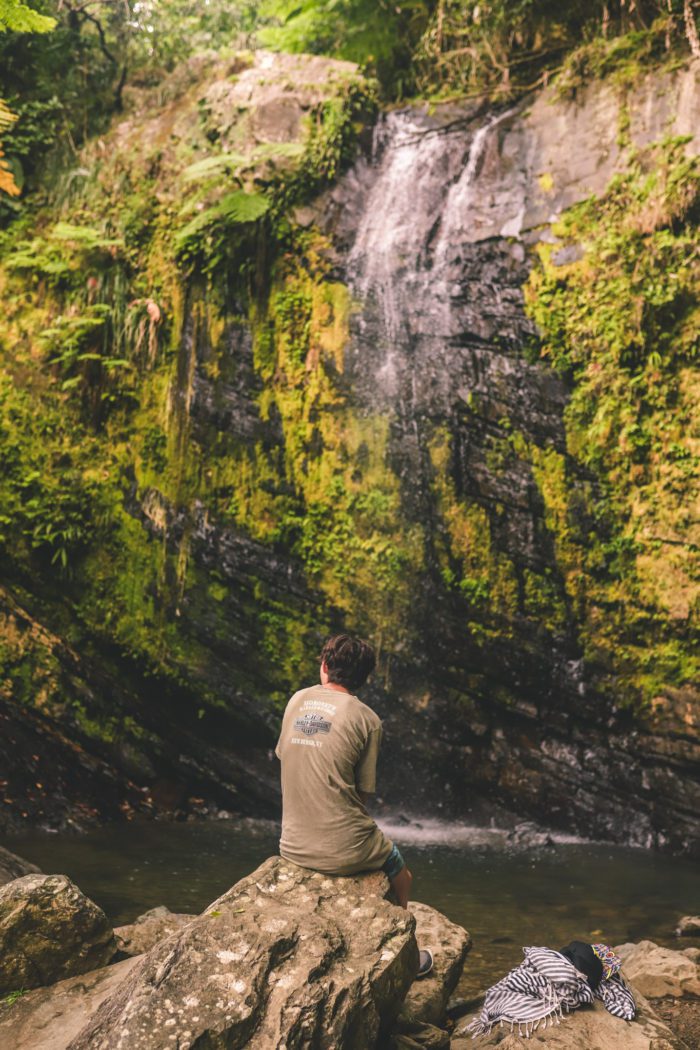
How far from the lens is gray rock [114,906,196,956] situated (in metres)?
3.80

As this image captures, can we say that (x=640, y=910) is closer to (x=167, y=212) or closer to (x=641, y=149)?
(x=641, y=149)

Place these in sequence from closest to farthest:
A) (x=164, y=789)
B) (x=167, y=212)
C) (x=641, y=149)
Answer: (x=641, y=149) → (x=164, y=789) → (x=167, y=212)

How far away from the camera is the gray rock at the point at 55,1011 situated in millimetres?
2973

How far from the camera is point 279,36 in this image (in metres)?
10.7

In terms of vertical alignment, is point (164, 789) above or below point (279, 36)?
Result: below

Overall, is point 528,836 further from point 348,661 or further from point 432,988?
point 348,661

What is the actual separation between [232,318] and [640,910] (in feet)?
23.1

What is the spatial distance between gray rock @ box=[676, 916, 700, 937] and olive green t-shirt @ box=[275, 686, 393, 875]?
3.05 meters

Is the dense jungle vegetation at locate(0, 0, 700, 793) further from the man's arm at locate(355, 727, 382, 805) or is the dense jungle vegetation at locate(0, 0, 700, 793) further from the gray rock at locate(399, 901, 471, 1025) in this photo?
the man's arm at locate(355, 727, 382, 805)

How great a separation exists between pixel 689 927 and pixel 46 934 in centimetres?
399

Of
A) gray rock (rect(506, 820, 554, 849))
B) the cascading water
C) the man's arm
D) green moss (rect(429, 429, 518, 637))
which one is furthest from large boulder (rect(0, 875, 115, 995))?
the cascading water

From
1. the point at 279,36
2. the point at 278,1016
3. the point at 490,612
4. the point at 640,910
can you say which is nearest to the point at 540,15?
the point at 279,36

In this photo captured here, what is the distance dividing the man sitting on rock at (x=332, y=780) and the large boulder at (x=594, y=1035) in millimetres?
745

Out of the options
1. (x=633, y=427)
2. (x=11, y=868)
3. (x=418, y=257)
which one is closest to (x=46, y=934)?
(x=11, y=868)
